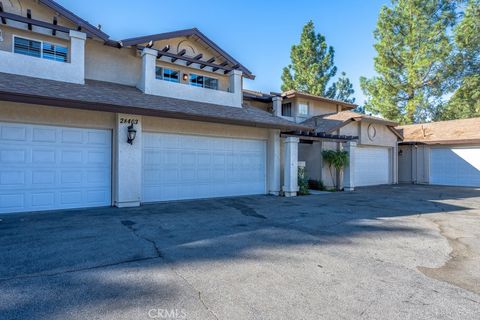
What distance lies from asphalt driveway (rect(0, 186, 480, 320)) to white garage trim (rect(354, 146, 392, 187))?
32.3ft

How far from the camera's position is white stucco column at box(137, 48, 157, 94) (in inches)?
434

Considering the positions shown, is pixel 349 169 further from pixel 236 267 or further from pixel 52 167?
pixel 52 167

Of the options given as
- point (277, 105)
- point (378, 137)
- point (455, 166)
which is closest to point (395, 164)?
point (378, 137)

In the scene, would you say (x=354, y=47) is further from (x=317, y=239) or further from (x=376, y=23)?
(x=317, y=239)

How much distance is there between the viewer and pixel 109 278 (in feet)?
12.7

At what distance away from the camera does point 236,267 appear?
4359mm

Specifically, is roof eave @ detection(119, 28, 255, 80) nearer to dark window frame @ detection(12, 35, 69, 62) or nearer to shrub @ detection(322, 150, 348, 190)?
dark window frame @ detection(12, 35, 69, 62)

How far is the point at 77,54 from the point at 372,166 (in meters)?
17.0

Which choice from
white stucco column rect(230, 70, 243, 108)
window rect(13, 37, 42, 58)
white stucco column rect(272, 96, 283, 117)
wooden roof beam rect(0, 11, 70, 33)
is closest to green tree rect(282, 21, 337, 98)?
white stucco column rect(272, 96, 283, 117)

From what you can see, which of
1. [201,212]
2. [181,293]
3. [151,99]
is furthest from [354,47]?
[181,293]

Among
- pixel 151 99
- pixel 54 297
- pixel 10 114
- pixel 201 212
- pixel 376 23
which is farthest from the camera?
pixel 376 23

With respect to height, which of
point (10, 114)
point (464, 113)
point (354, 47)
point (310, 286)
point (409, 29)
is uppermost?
Answer: point (409, 29)

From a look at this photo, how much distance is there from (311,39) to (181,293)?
102ft

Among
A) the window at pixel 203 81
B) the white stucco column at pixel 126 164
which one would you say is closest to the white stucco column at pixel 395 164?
the window at pixel 203 81
